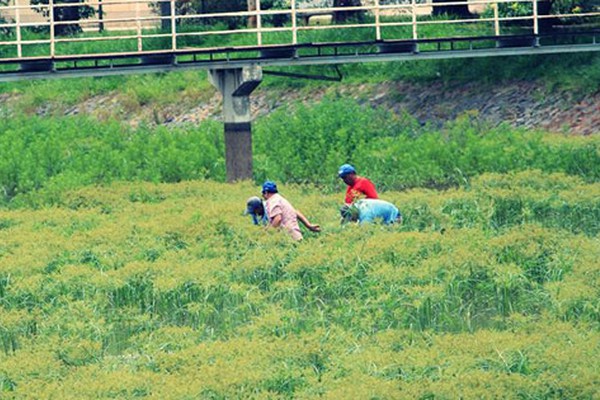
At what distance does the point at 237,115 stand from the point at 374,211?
10.00 metres

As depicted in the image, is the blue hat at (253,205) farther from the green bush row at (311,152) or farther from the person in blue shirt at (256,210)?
the green bush row at (311,152)

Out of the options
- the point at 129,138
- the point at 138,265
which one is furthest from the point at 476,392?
the point at 129,138

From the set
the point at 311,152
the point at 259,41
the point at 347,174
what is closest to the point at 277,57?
the point at 259,41

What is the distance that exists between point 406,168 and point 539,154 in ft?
8.34

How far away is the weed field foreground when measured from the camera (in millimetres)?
14773

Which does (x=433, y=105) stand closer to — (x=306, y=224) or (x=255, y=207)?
(x=255, y=207)

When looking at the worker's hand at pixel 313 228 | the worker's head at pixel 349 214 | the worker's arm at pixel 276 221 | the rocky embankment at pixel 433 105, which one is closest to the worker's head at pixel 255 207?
the worker's arm at pixel 276 221

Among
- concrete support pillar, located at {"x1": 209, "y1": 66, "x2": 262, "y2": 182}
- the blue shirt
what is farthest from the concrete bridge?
the blue shirt

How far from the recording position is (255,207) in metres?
22.4

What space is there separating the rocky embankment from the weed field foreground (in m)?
7.61

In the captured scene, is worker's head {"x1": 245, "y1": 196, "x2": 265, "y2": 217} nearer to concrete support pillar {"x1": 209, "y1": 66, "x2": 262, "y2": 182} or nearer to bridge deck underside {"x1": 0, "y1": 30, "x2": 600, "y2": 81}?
bridge deck underside {"x1": 0, "y1": 30, "x2": 600, "y2": 81}

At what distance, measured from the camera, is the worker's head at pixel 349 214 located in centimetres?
2230

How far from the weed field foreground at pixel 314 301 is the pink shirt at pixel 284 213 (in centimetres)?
31

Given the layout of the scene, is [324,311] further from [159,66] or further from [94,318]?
[159,66]
